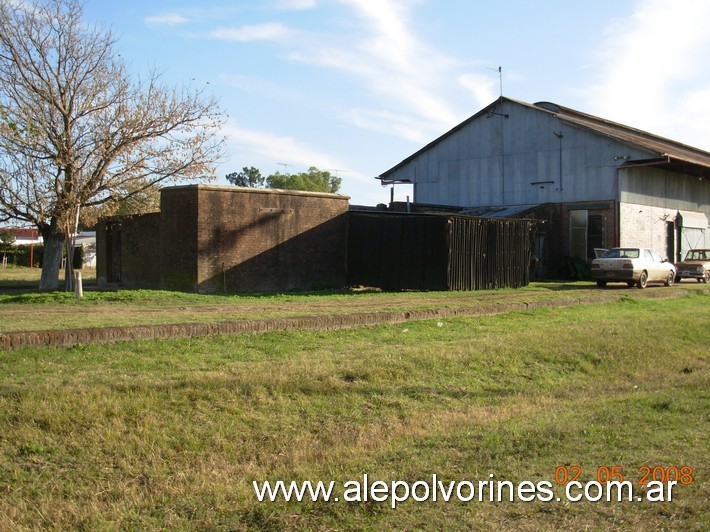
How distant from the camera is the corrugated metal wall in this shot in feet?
76.6

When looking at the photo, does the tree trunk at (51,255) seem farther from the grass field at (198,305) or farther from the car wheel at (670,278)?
the car wheel at (670,278)

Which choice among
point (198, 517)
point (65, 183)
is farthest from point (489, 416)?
point (65, 183)

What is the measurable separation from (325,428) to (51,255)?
18.5 meters

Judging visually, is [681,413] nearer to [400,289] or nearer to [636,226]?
[400,289]

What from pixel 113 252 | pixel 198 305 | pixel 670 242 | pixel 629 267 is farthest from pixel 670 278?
pixel 113 252

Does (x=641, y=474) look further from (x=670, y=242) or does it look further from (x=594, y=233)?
(x=670, y=242)

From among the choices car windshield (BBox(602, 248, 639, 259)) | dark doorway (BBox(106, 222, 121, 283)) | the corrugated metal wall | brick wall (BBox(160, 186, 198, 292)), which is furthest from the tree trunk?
car windshield (BBox(602, 248, 639, 259))

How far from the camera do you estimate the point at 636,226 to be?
3334 cm

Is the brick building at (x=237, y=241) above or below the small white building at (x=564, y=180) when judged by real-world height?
→ below

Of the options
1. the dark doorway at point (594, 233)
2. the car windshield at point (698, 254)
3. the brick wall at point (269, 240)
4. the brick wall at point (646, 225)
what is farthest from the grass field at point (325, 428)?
the car windshield at point (698, 254)

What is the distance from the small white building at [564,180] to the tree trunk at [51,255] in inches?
760

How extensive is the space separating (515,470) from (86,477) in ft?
12.4

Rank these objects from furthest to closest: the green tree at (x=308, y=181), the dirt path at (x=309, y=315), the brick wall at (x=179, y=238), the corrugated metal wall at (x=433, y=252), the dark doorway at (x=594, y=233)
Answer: the green tree at (x=308, y=181), the dark doorway at (x=594, y=233), the corrugated metal wall at (x=433, y=252), the brick wall at (x=179, y=238), the dirt path at (x=309, y=315)

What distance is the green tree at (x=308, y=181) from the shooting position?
68.0m
